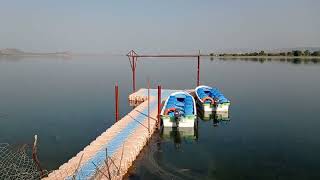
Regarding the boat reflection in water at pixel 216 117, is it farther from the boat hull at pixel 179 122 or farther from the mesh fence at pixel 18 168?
the mesh fence at pixel 18 168

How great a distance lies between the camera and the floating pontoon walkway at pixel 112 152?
12.2 metres

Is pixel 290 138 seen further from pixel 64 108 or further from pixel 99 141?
pixel 64 108

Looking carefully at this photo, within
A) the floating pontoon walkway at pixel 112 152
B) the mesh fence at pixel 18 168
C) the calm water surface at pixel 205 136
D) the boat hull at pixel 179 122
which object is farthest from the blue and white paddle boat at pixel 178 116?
the mesh fence at pixel 18 168

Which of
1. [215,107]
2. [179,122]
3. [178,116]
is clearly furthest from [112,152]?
[215,107]

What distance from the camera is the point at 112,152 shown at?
1482 cm

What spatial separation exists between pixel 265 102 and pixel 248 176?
63.3ft

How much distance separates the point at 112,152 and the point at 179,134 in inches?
277

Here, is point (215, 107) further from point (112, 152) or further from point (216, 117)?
point (112, 152)

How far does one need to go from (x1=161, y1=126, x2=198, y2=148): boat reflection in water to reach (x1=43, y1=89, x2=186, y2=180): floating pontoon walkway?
0.84 metres

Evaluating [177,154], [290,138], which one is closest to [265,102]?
[290,138]

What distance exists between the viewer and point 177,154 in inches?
682

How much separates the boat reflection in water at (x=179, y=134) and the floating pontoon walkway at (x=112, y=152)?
2.75 ft

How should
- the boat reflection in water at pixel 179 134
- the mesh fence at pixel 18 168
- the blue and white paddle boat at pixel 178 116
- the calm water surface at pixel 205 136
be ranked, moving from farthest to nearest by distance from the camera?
1. the blue and white paddle boat at pixel 178 116
2. the boat reflection in water at pixel 179 134
3. the calm water surface at pixel 205 136
4. the mesh fence at pixel 18 168

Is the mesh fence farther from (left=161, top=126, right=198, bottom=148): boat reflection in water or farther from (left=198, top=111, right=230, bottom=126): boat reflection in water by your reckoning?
(left=198, top=111, right=230, bottom=126): boat reflection in water
